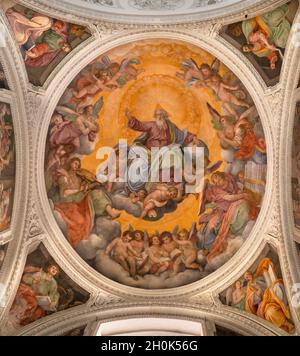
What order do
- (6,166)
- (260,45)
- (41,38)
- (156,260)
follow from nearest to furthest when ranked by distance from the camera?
(41,38) → (260,45) → (6,166) → (156,260)

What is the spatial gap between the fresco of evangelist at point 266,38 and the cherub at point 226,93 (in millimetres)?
1077

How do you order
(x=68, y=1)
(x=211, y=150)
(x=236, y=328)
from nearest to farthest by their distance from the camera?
(x=68, y=1), (x=236, y=328), (x=211, y=150)

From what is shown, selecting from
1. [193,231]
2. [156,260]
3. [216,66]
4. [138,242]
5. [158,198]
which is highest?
[216,66]

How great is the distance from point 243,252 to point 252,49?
521cm

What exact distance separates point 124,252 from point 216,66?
18.2ft

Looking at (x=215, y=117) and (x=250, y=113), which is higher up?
(x=215, y=117)

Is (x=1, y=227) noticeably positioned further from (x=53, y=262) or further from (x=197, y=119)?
(x=197, y=119)

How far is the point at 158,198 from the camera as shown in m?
20.7

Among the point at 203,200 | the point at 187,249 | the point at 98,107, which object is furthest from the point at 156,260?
the point at 98,107

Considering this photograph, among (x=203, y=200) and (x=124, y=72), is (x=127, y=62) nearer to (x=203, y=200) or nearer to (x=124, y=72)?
(x=124, y=72)

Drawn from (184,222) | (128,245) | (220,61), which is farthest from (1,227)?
(220,61)

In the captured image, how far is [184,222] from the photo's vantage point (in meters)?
20.5

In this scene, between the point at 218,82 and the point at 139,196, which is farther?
the point at 139,196

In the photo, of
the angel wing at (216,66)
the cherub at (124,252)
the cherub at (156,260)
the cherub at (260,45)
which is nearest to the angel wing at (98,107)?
the angel wing at (216,66)
